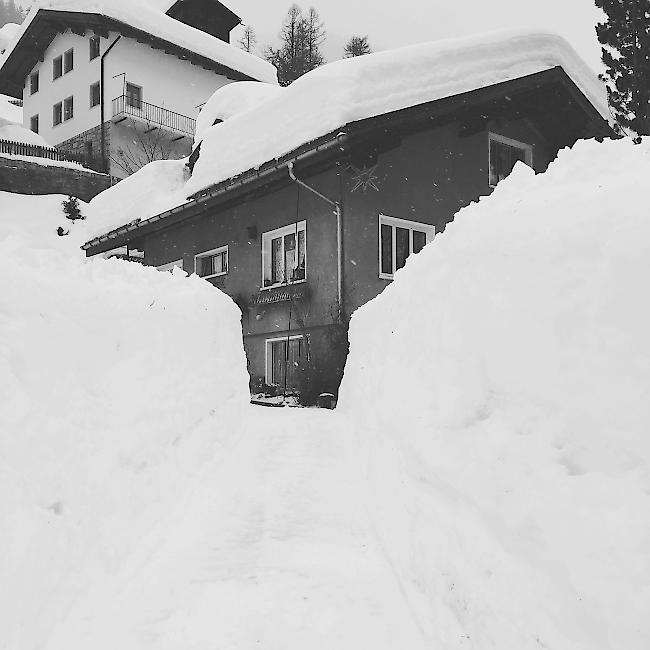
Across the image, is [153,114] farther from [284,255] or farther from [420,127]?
[420,127]

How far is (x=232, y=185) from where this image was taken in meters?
12.2

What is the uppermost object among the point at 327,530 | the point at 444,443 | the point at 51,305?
the point at 51,305

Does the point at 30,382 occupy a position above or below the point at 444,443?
above

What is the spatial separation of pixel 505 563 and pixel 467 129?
11823 millimetres

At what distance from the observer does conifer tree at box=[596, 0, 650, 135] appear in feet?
37.2

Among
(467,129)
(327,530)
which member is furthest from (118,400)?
(467,129)

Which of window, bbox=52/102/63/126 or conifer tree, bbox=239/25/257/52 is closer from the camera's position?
window, bbox=52/102/63/126

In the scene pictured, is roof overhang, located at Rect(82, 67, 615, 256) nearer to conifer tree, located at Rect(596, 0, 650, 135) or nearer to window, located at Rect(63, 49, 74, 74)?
conifer tree, located at Rect(596, 0, 650, 135)

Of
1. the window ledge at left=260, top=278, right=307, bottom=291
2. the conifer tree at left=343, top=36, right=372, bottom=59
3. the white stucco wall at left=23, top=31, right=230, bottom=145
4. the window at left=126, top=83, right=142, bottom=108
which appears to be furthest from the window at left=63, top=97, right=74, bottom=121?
the window ledge at left=260, top=278, right=307, bottom=291

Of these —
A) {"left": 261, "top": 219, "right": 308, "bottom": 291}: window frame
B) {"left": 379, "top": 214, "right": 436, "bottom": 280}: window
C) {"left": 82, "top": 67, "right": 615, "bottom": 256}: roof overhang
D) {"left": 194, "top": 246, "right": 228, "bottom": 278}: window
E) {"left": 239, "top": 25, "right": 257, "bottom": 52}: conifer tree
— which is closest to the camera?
{"left": 82, "top": 67, "right": 615, "bottom": 256}: roof overhang

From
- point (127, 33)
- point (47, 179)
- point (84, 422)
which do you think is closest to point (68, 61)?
point (127, 33)

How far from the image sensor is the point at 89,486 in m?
3.52

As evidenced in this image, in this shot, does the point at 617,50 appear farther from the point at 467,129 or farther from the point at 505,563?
the point at 505,563

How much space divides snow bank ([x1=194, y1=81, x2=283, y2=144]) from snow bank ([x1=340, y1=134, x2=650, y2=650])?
1379cm
